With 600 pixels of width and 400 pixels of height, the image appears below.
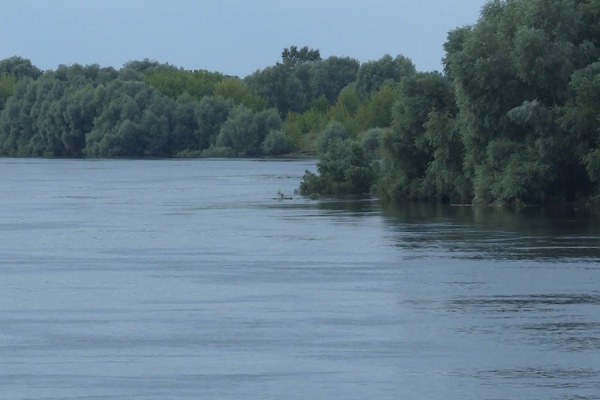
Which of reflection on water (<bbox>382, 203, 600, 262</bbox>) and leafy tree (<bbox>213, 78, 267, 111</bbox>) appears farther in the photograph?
leafy tree (<bbox>213, 78, 267, 111</bbox>)

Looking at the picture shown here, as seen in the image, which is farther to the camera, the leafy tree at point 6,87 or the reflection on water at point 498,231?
the leafy tree at point 6,87

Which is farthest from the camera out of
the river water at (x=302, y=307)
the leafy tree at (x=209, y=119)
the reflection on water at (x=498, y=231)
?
the leafy tree at (x=209, y=119)

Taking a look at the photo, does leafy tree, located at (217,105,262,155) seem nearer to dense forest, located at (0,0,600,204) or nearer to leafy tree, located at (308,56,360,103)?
leafy tree, located at (308,56,360,103)

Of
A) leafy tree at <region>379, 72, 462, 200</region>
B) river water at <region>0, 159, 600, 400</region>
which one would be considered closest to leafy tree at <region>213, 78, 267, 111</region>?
leafy tree at <region>379, 72, 462, 200</region>

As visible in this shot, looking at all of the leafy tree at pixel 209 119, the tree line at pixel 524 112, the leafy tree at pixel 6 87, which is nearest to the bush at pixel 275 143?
the leafy tree at pixel 209 119

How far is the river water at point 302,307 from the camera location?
1570cm

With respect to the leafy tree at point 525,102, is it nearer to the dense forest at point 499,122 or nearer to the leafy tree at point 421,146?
the dense forest at point 499,122

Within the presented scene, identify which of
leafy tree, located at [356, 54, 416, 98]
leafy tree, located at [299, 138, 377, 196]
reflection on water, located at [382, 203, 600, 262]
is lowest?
reflection on water, located at [382, 203, 600, 262]

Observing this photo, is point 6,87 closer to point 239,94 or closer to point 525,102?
point 239,94

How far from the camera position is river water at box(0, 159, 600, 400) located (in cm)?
1570

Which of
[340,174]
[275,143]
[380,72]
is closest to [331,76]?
[380,72]

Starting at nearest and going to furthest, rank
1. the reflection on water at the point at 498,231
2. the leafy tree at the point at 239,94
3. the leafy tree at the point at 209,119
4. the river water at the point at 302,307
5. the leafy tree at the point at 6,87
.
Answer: the river water at the point at 302,307 < the reflection on water at the point at 498,231 < the leafy tree at the point at 209,119 < the leafy tree at the point at 239,94 < the leafy tree at the point at 6,87

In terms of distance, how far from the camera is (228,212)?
4534 centimetres

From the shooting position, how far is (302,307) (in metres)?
21.5
